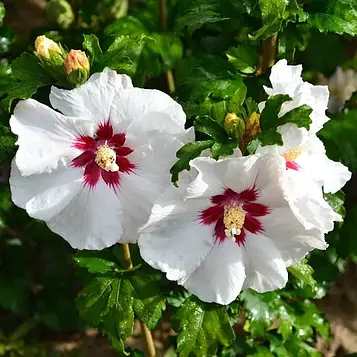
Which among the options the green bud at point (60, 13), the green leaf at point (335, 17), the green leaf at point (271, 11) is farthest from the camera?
the green bud at point (60, 13)

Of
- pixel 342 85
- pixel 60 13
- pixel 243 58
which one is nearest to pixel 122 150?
pixel 243 58

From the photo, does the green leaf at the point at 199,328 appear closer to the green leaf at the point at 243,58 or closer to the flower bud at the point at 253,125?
the flower bud at the point at 253,125

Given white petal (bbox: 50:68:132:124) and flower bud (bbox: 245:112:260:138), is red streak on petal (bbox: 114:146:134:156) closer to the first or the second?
white petal (bbox: 50:68:132:124)

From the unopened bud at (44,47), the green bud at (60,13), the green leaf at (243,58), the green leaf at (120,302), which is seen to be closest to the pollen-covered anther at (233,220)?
the green leaf at (120,302)

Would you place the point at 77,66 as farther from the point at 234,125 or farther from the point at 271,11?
the point at 271,11

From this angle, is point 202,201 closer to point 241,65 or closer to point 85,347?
point 241,65
